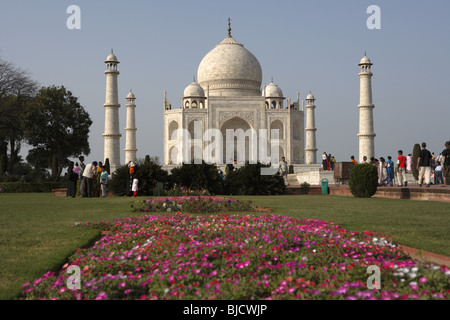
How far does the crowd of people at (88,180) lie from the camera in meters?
15.0

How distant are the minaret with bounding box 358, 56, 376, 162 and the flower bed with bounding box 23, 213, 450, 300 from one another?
2734 centimetres

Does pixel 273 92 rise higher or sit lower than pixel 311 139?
higher

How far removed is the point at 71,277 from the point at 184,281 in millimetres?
961

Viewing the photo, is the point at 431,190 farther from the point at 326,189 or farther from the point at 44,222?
the point at 44,222

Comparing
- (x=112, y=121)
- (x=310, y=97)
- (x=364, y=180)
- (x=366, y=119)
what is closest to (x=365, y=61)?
(x=366, y=119)

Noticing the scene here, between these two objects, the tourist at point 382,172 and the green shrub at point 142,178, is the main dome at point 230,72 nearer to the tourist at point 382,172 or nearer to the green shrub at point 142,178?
the tourist at point 382,172

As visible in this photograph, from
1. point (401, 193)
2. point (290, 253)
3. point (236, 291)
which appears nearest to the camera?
point (236, 291)

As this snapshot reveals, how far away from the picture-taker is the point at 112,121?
33062mm

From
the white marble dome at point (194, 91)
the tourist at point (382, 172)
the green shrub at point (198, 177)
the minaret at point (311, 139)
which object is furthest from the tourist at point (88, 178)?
the minaret at point (311, 139)

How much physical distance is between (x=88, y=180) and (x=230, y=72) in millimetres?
27896

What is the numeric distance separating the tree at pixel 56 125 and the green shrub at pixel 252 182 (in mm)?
15610

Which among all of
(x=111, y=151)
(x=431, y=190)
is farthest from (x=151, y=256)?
(x=111, y=151)

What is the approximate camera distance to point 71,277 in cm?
383

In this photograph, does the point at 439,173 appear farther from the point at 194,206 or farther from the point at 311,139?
the point at 311,139
